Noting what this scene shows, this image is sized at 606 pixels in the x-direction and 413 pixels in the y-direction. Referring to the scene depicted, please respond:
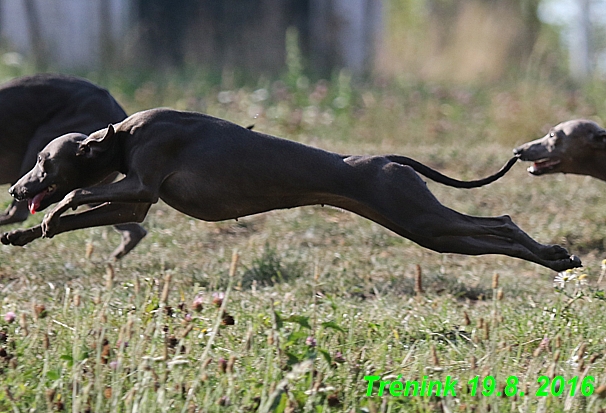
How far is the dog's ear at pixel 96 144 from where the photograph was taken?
4.02m

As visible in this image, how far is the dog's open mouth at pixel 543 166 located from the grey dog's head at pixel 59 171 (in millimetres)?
2436

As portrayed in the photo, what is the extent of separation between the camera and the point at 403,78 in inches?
504

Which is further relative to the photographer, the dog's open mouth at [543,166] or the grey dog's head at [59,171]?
the dog's open mouth at [543,166]

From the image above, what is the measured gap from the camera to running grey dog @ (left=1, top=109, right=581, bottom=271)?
13.4ft

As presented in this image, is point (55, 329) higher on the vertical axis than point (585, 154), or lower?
lower

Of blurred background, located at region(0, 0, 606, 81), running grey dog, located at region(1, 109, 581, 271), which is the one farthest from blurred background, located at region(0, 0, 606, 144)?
running grey dog, located at region(1, 109, 581, 271)

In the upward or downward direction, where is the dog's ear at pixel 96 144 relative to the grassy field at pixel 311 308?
upward

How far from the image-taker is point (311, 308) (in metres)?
4.36

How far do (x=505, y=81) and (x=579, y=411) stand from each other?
36.4ft

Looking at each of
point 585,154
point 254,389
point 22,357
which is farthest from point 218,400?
point 585,154

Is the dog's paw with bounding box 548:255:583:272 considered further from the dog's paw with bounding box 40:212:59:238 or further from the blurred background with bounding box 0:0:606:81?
the blurred background with bounding box 0:0:606:81

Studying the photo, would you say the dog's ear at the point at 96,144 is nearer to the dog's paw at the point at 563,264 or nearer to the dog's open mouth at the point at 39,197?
the dog's open mouth at the point at 39,197

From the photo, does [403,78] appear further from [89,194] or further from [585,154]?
[89,194]

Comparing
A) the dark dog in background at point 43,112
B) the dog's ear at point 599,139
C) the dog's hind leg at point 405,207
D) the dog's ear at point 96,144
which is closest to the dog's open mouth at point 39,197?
the dog's ear at point 96,144
